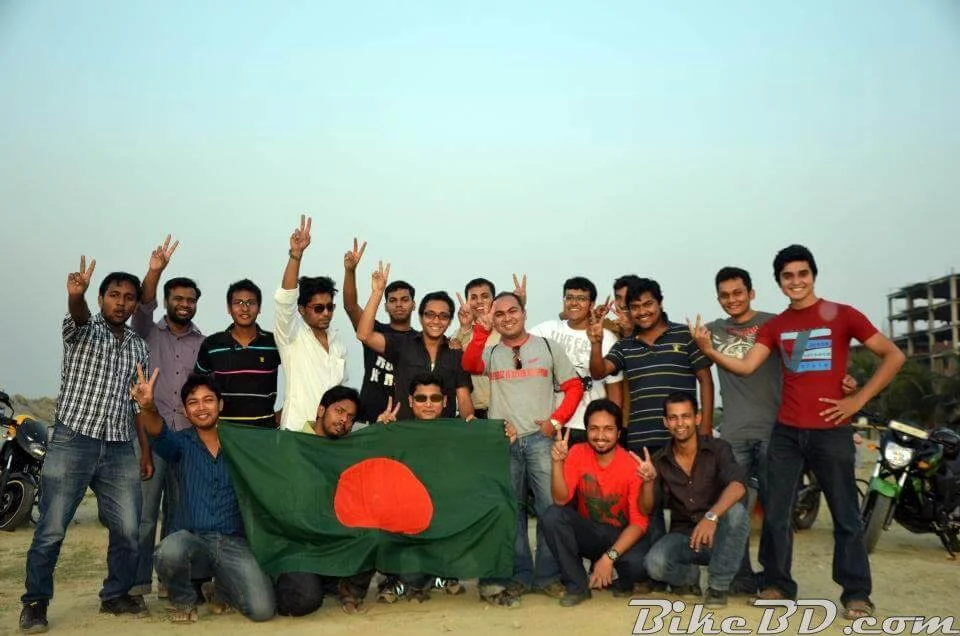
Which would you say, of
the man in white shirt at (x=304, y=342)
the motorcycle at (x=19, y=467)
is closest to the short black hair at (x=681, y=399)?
the man in white shirt at (x=304, y=342)

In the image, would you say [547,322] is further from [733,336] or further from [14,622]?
[14,622]

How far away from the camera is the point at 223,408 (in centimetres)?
633

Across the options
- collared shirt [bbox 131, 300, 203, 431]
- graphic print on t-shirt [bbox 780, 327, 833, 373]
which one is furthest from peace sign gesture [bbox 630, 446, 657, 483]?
collared shirt [bbox 131, 300, 203, 431]

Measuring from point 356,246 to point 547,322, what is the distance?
173 cm

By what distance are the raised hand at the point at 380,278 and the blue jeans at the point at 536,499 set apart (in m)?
1.63

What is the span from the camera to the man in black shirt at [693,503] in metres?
5.64

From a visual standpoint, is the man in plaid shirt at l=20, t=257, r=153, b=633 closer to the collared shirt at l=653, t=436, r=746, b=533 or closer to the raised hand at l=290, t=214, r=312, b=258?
the raised hand at l=290, t=214, r=312, b=258

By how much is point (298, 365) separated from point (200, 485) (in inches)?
46.6

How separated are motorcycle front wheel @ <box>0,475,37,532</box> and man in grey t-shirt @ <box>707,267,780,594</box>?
27.4 feet

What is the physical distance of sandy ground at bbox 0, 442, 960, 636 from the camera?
5.27 m

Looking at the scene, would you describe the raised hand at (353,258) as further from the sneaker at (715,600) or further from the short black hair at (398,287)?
the sneaker at (715,600)

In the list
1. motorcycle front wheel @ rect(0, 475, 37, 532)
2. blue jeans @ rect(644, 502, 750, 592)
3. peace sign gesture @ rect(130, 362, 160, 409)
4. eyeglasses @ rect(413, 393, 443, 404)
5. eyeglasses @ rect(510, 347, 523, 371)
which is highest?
eyeglasses @ rect(510, 347, 523, 371)

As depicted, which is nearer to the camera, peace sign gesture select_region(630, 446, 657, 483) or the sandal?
the sandal

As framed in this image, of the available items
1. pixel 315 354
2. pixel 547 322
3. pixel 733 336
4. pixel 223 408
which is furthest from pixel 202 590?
pixel 733 336
